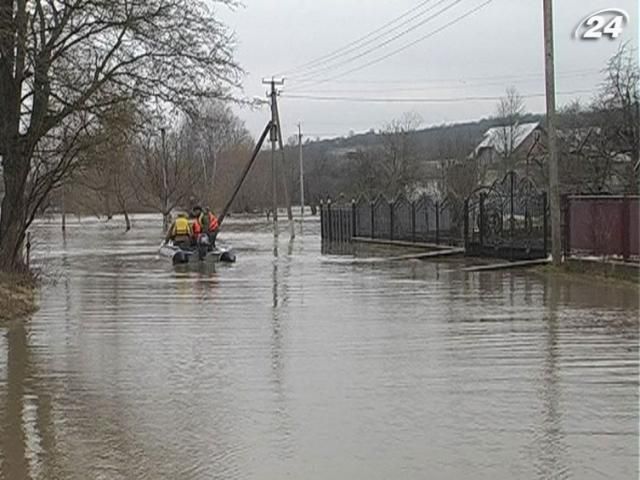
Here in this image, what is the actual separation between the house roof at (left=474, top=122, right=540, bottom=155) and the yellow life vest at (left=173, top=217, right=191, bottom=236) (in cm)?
3901

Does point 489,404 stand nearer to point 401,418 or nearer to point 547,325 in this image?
point 401,418

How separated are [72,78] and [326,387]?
13699mm

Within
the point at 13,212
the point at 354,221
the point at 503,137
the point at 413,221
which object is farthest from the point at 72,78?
the point at 503,137

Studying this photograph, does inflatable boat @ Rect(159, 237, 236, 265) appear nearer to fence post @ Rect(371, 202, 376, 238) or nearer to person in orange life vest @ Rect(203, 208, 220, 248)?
person in orange life vest @ Rect(203, 208, 220, 248)

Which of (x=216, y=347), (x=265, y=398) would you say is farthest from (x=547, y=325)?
(x=265, y=398)

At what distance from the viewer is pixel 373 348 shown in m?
11.8

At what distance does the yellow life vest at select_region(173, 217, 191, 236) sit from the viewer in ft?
107

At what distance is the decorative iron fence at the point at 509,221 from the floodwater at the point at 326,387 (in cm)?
874

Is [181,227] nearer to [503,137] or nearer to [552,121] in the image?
[552,121]

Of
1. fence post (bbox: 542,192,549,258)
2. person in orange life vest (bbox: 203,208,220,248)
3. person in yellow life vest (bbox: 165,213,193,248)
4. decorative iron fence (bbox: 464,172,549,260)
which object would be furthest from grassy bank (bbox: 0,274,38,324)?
decorative iron fence (bbox: 464,172,549,260)

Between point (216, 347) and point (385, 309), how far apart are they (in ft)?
15.2

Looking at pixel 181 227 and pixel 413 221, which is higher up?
pixel 181 227

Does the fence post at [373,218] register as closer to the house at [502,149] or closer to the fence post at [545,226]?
the house at [502,149]

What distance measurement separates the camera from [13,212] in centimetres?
2167
